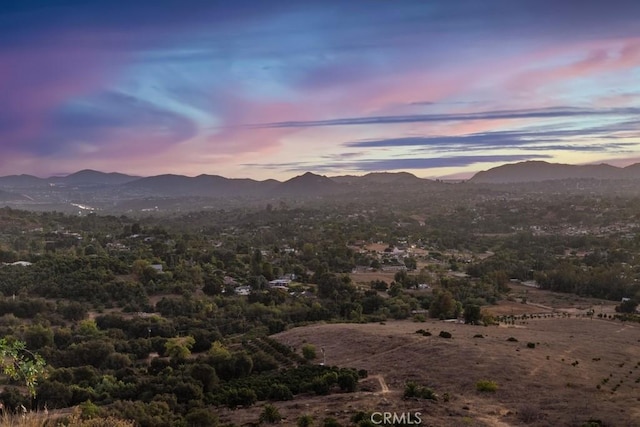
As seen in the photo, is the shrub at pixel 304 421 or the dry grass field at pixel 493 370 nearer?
the shrub at pixel 304 421

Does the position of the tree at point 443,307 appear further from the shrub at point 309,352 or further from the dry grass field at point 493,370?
the shrub at point 309,352

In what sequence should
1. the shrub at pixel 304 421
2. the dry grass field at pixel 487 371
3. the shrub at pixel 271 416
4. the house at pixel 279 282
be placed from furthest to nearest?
the house at pixel 279 282 → the dry grass field at pixel 487 371 → the shrub at pixel 271 416 → the shrub at pixel 304 421

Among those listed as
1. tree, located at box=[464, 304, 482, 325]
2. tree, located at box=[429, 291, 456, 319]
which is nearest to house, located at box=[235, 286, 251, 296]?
tree, located at box=[429, 291, 456, 319]

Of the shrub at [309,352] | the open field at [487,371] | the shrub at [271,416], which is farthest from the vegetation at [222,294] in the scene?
the shrub at [271,416]

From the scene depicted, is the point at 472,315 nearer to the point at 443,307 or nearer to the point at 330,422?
the point at 443,307

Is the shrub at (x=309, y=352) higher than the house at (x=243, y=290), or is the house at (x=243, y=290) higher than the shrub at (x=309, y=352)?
the shrub at (x=309, y=352)

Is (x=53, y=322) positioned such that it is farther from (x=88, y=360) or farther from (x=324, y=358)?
(x=324, y=358)

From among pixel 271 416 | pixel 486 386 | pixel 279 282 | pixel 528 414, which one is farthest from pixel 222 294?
pixel 528 414

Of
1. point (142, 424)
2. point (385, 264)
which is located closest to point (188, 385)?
point (142, 424)
